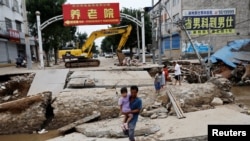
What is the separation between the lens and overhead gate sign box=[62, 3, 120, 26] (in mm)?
19641

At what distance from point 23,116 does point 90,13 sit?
36.6ft

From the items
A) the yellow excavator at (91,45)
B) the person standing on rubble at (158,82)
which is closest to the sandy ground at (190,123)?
the person standing on rubble at (158,82)

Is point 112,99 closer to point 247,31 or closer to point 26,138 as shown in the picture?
point 26,138

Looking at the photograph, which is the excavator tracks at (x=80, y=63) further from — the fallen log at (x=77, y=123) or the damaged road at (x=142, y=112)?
the fallen log at (x=77, y=123)

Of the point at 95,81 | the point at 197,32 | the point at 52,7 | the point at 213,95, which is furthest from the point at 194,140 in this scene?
the point at 197,32

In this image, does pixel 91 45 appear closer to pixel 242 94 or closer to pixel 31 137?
pixel 242 94

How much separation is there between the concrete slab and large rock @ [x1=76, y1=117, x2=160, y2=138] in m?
4.33

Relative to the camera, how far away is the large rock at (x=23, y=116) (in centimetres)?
1046

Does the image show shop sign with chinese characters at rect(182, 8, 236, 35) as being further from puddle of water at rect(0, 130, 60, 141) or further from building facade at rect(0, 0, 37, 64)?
puddle of water at rect(0, 130, 60, 141)

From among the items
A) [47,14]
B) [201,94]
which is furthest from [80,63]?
[201,94]

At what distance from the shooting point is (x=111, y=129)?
8188 mm

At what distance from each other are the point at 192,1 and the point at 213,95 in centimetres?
2452

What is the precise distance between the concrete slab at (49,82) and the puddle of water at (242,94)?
9583 millimetres

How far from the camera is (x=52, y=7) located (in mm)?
25688
